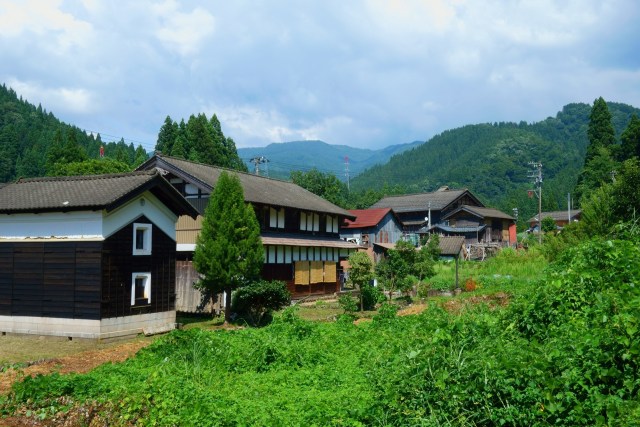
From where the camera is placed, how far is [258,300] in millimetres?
21109

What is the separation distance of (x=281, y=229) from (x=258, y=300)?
8.84m

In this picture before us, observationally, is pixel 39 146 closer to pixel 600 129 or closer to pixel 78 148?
pixel 78 148

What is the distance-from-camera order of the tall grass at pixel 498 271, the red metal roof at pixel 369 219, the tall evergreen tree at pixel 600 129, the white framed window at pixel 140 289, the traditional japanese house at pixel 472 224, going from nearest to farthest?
the white framed window at pixel 140 289, the tall grass at pixel 498 271, the red metal roof at pixel 369 219, the traditional japanese house at pixel 472 224, the tall evergreen tree at pixel 600 129

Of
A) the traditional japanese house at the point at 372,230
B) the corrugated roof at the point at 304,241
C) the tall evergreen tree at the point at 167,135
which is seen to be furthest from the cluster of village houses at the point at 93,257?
the tall evergreen tree at the point at 167,135

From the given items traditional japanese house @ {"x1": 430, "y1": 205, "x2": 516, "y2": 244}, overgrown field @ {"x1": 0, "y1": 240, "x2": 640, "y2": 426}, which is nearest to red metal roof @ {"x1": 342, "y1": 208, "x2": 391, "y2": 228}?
traditional japanese house @ {"x1": 430, "y1": 205, "x2": 516, "y2": 244}

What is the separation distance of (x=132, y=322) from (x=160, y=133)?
200 ft

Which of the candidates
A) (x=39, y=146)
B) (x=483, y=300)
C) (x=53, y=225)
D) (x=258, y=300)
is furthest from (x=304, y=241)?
(x=39, y=146)

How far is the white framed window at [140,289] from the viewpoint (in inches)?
724

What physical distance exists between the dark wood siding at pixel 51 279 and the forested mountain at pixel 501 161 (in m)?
77.6

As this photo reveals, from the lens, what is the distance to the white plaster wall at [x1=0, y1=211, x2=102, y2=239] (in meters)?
17.4

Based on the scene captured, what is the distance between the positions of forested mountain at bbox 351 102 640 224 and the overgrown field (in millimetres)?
82497

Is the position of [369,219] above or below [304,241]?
above

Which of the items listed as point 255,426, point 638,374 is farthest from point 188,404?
point 638,374

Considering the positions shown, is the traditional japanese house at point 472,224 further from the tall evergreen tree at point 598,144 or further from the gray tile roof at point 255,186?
the gray tile roof at point 255,186
